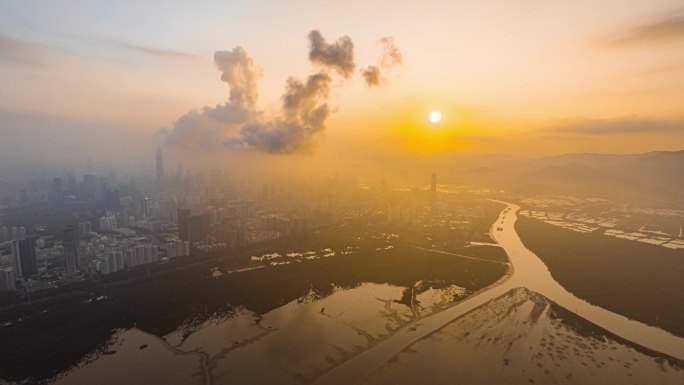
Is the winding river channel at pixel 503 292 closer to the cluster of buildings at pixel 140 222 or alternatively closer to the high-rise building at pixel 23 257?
the cluster of buildings at pixel 140 222

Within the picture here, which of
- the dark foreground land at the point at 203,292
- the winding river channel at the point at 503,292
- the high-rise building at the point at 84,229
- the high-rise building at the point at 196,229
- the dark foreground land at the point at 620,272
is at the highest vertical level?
the high-rise building at the point at 196,229

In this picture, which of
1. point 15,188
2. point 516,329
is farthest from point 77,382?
point 15,188

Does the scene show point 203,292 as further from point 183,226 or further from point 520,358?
point 520,358

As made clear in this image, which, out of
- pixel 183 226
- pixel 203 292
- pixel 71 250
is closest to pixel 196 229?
pixel 183 226

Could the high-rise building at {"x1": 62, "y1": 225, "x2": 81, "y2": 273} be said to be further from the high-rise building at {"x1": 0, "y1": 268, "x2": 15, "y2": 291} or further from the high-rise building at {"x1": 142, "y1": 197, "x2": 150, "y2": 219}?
the high-rise building at {"x1": 142, "y1": 197, "x2": 150, "y2": 219}

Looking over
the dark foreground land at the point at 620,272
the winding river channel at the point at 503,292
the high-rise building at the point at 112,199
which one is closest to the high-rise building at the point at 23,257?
the winding river channel at the point at 503,292
